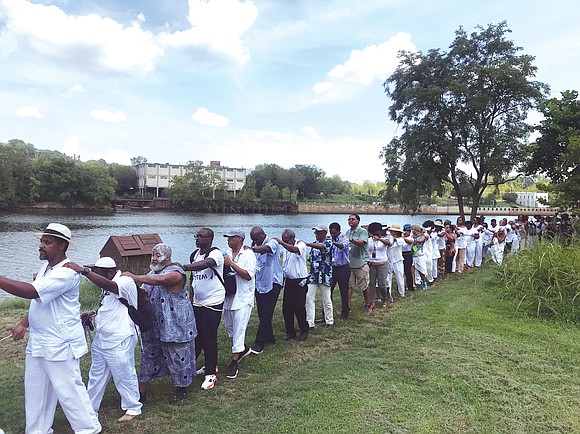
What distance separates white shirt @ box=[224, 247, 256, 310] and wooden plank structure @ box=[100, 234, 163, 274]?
559 cm

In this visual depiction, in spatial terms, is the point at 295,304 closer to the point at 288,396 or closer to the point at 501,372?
the point at 288,396

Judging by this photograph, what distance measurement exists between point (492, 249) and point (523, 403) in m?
8.79

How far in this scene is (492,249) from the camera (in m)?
12.1

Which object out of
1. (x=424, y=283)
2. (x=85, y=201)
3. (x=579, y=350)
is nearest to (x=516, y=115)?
(x=424, y=283)

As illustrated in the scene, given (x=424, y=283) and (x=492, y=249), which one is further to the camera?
(x=492, y=249)

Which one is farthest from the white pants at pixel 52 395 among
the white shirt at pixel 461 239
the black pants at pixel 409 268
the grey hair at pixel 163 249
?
the white shirt at pixel 461 239

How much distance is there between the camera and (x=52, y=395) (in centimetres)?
337

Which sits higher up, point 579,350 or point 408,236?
point 408,236

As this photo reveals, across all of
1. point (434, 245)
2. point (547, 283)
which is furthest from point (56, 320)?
point (434, 245)

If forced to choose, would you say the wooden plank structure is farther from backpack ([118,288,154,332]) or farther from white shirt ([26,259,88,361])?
white shirt ([26,259,88,361])

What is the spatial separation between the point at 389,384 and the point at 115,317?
2725 millimetres

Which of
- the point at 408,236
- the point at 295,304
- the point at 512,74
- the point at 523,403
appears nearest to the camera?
the point at 523,403

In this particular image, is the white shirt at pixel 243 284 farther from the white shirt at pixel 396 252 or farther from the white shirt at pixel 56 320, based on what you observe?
the white shirt at pixel 396 252

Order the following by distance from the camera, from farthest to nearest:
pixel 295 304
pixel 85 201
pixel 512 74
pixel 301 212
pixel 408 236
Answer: pixel 301 212
pixel 85 201
pixel 512 74
pixel 408 236
pixel 295 304
